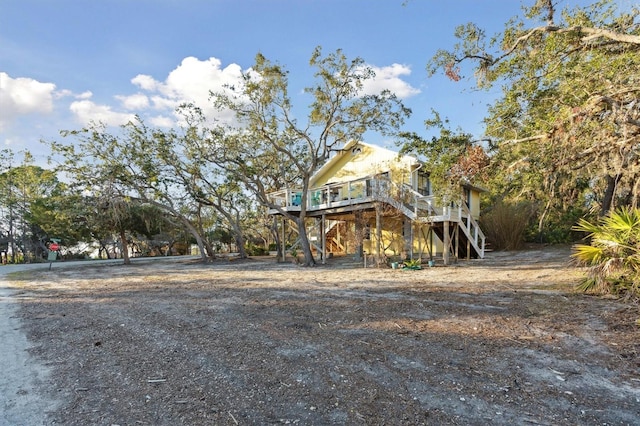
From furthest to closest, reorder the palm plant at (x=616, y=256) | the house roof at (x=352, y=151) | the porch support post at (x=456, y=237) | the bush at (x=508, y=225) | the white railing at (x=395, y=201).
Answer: the bush at (x=508, y=225), the house roof at (x=352, y=151), the porch support post at (x=456, y=237), the white railing at (x=395, y=201), the palm plant at (x=616, y=256)

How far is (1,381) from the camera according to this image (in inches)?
123

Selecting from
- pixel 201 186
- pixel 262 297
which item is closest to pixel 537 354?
pixel 262 297

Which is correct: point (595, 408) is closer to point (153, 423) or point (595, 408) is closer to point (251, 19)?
point (153, 423)

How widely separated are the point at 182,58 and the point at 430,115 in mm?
9461

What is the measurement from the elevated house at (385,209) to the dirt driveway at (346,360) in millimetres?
6793

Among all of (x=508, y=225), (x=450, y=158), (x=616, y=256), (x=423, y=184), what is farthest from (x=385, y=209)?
(x=508, y=225)

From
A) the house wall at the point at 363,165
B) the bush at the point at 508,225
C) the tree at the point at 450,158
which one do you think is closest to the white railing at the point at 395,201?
the house wall at the point at 363,165

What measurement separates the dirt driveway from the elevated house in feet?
22.3

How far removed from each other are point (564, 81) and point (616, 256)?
159 inches

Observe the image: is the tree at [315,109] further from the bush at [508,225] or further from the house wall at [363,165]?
the bush at [508,225]

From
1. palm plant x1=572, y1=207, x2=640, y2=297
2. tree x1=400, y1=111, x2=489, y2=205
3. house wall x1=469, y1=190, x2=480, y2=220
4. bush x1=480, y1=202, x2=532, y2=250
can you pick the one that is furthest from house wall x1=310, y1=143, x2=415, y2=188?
palm plant x1=572, y1=207, x2=640, y2=297

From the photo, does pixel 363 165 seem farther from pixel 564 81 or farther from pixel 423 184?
pixel 564 81

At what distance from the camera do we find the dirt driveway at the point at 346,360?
97.3 inches

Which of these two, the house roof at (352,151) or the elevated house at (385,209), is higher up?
the house roof at (352,151)
